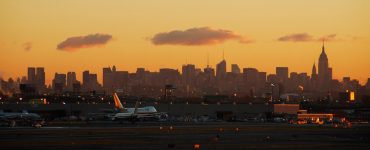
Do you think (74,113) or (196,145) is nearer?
(196,145)

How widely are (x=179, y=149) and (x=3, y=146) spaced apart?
1298 cm

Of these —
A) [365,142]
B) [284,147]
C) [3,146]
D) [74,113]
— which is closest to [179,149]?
[284,147]

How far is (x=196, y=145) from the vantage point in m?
61.4

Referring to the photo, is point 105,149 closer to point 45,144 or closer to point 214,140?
point 45,144

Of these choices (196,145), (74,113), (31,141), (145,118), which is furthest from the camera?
(74,113)

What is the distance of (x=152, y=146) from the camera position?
→ 61438 millimetres

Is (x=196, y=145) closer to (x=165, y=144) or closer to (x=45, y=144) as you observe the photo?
(x=165, y=144)

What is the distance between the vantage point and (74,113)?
18312 centimetres

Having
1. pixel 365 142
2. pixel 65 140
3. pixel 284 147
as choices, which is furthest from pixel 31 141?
pixel 365 142

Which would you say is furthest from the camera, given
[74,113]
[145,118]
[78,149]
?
[74,113]

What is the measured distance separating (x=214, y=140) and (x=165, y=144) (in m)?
7.33

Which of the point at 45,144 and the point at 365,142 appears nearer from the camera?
the point at 45,144

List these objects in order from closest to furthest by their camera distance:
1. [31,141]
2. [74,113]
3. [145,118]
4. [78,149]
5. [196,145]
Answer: [78,149] < [196,145] < [31,141] < [145,118] < [74,113]

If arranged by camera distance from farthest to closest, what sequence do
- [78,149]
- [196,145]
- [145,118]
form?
[145,118] < [196,145] < [78,149]
